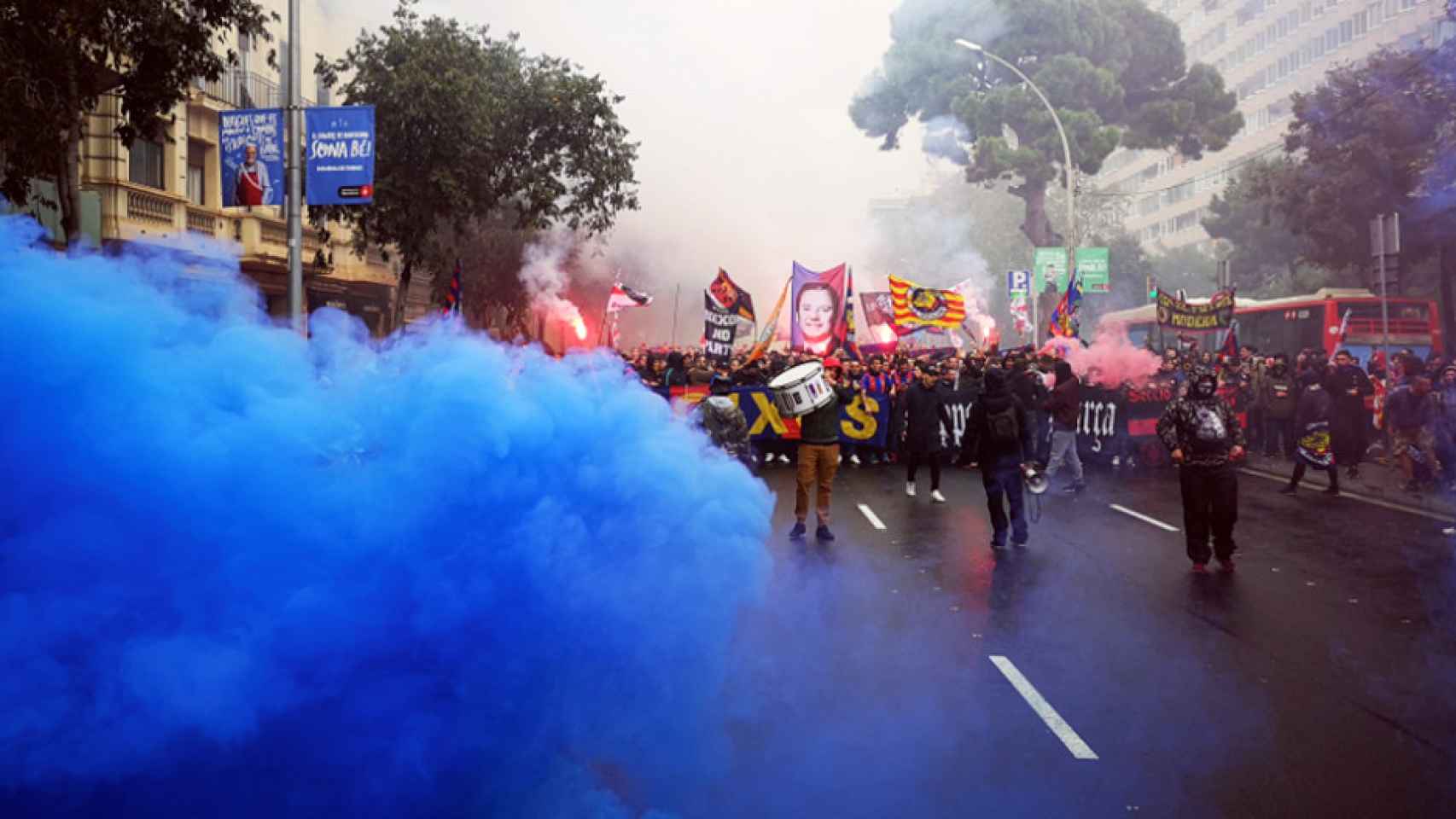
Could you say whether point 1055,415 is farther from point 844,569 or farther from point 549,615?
point 549,615

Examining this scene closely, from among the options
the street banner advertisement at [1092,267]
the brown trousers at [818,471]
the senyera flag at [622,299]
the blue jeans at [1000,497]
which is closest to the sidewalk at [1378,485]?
the blue jeans at [1000,497]

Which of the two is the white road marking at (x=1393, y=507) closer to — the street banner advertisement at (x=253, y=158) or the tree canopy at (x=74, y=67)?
the tree canopy at (x=74, y=67)

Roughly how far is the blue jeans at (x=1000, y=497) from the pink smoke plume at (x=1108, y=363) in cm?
920

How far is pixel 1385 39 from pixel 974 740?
76.3 meters

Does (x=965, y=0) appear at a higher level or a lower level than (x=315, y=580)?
higher

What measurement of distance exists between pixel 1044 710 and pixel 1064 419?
10157 mm

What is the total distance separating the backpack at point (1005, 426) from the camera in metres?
11.6

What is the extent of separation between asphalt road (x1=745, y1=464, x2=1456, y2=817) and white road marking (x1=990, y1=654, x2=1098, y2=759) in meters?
0.02

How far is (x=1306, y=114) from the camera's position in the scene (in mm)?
39156

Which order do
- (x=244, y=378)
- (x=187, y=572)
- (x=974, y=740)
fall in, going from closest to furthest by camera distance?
(x=187, y=572)
(x=244, y=378)
(x=974, y=740)

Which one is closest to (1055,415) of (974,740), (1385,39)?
(974,740)

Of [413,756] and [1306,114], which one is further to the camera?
[1306,114]

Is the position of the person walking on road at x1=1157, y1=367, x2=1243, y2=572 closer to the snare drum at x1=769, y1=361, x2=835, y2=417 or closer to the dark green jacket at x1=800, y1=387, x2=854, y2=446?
the snare drum at x1=769, y1=361, x2=835, y2=417

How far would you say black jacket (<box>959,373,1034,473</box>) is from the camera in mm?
11664
